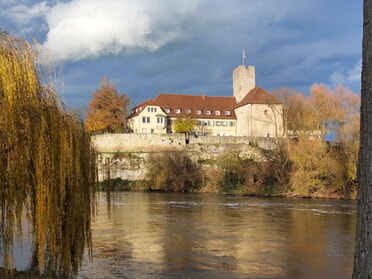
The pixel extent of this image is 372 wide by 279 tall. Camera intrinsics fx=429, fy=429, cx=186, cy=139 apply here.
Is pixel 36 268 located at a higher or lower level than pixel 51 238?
lower

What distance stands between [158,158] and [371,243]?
3614 cm

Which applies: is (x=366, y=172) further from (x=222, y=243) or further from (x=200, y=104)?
(x=200, y=104)

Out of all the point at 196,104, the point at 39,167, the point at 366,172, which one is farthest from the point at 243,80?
the point at 366,172

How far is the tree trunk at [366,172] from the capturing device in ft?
16.4

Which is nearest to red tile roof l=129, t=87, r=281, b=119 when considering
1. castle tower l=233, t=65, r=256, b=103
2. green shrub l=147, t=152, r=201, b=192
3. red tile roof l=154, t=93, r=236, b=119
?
red tile roof l=154, t=93, r=236, b=119

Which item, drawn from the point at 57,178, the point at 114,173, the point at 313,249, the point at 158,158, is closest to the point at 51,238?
the point at 57,178

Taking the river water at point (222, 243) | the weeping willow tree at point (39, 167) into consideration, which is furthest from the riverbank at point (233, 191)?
the weeping willow tree at point (39, 167)

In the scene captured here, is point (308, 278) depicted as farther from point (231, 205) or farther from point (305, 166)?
point (305, 166)

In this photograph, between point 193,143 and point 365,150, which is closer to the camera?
point 365,150

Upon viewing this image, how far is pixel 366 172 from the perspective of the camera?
5023 mm

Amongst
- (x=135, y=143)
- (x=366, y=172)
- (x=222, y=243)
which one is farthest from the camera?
(x=135, y=143)

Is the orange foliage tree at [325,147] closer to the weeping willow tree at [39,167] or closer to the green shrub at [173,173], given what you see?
the green shrub at [173,173]

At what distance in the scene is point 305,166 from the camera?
32.7 metres

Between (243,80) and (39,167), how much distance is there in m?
54.3
